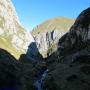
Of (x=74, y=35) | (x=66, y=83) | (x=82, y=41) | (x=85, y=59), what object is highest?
(x=74, y=35)

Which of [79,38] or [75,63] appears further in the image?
[79,38]

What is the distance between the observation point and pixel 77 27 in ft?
558

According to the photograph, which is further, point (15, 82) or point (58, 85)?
point (15, 82)

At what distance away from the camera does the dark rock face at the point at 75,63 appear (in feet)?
262

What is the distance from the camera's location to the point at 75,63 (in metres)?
119

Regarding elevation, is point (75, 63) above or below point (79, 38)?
below

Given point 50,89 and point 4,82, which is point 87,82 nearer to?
point 50,89

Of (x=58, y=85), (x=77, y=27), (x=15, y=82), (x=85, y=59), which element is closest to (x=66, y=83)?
(x=58, y=85)

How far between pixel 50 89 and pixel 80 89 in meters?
8.68

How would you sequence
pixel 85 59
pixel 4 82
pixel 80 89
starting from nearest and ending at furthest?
pixel 80 89 → pixel 4 82 → pixel 85 59

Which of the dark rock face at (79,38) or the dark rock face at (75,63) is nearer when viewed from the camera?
the dark rock face at (75,63)

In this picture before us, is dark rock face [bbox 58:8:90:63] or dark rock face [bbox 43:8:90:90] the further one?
dark rock face [bbox 58:8:90:63]

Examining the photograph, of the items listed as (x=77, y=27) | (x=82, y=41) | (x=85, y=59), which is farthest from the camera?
(x=77, y=27)

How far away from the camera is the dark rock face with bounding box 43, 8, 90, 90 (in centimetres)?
7994
